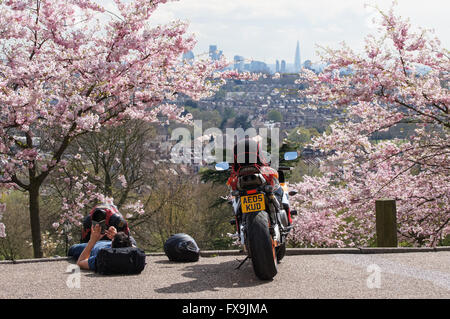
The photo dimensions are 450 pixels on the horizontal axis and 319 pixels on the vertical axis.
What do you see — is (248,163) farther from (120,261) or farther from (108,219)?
(108,219)

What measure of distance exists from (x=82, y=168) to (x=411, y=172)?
555 inches

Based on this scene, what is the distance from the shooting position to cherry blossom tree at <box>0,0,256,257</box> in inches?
402

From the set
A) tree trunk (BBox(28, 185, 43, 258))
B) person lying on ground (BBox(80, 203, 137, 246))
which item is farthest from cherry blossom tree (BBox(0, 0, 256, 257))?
person lying on ground (BBox(80, 203, 137, 246))

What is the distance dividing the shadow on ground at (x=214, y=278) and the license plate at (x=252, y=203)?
79 centimetres

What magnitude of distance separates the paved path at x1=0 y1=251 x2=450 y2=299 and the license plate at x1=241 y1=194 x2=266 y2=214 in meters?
0.79

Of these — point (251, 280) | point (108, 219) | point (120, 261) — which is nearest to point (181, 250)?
point (108, 219)

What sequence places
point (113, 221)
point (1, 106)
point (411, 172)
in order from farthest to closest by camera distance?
1. point (411, 172)
2. point (1, 106)
3. point (113, 221)

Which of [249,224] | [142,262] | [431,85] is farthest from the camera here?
[431,85]

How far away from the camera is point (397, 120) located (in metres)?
11.7

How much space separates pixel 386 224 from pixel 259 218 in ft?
12.1

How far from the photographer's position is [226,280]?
6.87 meters
